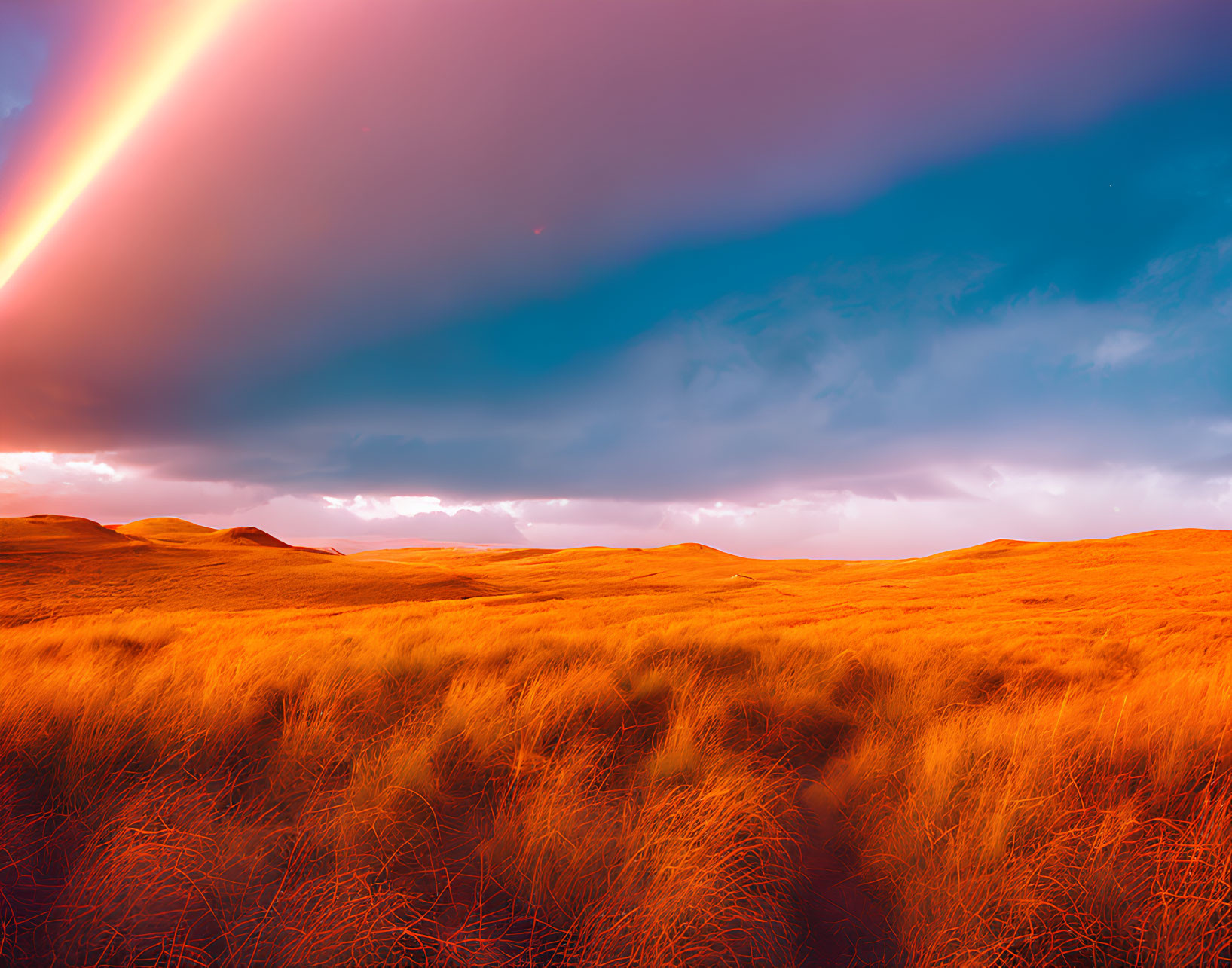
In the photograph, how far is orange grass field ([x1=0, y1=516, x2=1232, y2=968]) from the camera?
8.66 feet

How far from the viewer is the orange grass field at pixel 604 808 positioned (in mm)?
2639

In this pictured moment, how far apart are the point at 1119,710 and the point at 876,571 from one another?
4507cm

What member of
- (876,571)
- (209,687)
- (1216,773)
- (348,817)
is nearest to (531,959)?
(348,817)

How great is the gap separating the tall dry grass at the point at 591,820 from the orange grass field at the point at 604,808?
23 mm

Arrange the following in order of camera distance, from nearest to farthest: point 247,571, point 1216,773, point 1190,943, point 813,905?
point 1190,943 < point 813,905 < point 1216,773 < point 247,571

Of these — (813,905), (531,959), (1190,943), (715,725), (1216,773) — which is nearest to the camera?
(531,959)

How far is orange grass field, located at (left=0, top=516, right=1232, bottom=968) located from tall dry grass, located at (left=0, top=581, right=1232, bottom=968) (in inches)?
0.9

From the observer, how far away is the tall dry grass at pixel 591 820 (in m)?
2.62

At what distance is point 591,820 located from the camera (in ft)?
11.1

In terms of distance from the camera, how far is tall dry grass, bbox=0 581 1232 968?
2625mm

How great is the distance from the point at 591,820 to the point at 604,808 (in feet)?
0.61

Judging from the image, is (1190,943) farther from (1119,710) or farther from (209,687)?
(209,687)

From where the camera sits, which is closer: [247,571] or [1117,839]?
[1117,839]

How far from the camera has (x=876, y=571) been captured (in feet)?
154
